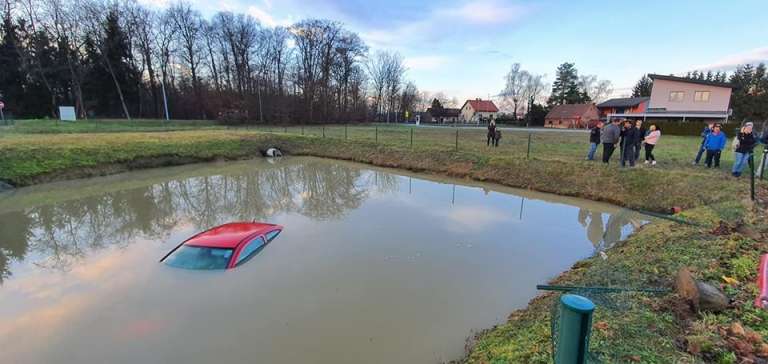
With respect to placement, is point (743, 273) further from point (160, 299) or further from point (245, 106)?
point (245, 106)

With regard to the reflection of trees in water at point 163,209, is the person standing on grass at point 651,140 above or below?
above

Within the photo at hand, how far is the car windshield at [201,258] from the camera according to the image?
5.41 m

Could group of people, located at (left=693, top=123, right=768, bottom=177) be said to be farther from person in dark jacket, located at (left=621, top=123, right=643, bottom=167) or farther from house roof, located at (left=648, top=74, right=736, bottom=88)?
house roof, located at (left=648, top=74, right=736, bottom=88)

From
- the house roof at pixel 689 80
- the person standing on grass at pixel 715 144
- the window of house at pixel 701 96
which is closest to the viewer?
the person standing on grass at pixel 715 144

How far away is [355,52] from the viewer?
4834 cm

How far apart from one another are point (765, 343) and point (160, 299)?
6.46m

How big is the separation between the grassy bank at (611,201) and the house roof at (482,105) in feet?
209

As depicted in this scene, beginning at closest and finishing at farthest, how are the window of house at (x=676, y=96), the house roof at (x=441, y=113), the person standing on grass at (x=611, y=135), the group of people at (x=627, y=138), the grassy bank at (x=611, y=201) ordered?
the grassy bank at (x=611, y=201)
the group of people at (x=627, y=138)
the person standing on grass at (x=611, y=135)
the window of house at (x=676, y=96)
the house roof at (x=441, y=113)

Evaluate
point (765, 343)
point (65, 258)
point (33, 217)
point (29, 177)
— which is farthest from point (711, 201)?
point (29, 177)

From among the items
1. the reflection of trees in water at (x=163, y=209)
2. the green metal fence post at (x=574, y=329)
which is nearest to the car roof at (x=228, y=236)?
the reflection of trees in water at (x=163, y=209)

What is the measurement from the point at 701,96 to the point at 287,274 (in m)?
43.1

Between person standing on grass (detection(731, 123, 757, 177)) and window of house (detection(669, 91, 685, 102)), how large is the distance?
31.1m

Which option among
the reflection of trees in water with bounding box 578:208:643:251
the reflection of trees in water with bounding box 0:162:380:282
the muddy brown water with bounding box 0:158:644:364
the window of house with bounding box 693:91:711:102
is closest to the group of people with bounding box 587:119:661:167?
the muddy brown water with bounding box 0:158:644:364

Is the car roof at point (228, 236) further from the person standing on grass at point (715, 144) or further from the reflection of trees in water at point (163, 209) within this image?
the person standing on grass at point (715, 144)
